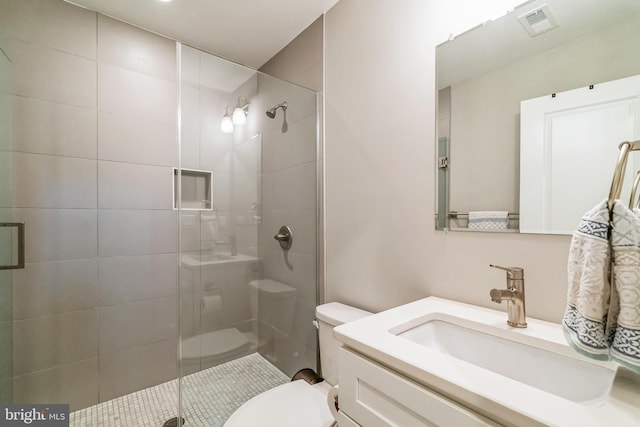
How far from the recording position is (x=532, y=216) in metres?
0.87

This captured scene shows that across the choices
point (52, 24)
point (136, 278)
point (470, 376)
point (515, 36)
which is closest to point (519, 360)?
point (470, 376)

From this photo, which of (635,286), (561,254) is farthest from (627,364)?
(561,254)

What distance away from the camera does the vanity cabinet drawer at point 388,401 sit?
20.8 inches

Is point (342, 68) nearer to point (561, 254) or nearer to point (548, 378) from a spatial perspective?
point (561, 254)

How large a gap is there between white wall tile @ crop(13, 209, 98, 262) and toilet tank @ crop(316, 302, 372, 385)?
1446 millimetres

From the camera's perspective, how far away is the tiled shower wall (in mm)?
1465

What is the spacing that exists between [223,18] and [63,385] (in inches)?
92.6

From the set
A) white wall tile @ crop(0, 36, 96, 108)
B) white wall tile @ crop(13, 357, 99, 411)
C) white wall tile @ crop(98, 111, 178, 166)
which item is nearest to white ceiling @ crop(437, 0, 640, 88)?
white wall tile @ crop(98, 111, 178, 166)

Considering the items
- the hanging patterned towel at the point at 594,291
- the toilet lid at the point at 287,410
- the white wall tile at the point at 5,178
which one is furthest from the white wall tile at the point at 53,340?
the hanging patterned towel at the point at 594,291

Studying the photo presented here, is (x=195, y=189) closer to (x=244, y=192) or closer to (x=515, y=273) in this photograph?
(x=244, y=192)

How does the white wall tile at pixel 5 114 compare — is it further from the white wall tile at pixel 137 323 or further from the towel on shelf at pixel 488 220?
the towel on shelf at pixel 488 220

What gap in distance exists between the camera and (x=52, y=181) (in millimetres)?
1525

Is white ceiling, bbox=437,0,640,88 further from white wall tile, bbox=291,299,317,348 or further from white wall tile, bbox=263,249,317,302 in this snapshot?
white wall tile, bbox=291,299,317,348

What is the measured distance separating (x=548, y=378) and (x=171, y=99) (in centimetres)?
238
